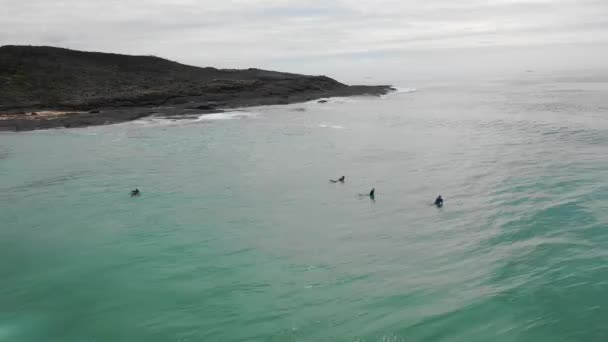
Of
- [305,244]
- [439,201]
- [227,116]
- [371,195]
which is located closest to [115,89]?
[227,116]

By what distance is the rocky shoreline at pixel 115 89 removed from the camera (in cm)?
6138

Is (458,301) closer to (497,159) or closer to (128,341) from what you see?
(128,341)

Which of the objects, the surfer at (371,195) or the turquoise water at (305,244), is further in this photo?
the surfer at (371,195)

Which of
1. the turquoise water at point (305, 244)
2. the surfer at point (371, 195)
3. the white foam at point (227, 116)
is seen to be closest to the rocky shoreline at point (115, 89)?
the white foam at point (227, 116)

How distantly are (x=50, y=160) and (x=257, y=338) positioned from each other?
1236 inches

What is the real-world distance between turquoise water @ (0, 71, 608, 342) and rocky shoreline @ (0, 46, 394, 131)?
21574 mm

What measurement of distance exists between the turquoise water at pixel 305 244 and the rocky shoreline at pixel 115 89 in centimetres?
2157

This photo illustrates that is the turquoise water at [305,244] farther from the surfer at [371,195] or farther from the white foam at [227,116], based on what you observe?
the white foam at [227,116]

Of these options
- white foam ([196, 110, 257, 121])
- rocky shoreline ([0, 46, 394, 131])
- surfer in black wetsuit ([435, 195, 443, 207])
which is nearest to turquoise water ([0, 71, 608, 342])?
surfer in black wetsuit ([435, 195, 443, 207])

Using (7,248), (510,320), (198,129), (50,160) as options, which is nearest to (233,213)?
(7,248)

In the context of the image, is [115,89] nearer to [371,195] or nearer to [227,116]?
[227,116]

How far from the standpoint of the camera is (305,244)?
20.5 meters

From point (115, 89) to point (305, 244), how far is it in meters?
67.3

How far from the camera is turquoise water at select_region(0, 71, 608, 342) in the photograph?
47.7 feet
